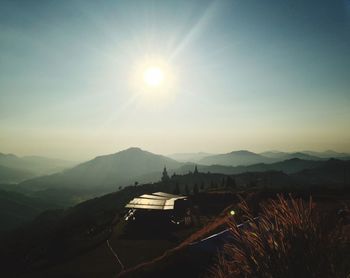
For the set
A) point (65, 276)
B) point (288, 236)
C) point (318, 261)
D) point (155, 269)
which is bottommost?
point (65, 276)

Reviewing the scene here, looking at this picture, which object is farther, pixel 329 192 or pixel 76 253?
pixel 329 192

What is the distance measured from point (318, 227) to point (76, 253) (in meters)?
29.6

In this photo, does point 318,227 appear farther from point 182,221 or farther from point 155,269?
point 182,221

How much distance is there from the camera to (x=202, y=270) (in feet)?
55.3

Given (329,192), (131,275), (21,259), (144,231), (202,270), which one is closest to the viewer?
(202,270)

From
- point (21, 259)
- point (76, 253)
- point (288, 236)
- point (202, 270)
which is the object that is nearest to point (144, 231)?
point (76, 253)

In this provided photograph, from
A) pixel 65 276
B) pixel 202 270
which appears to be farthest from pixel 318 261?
pixel 65 276

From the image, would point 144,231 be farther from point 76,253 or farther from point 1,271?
point 1,271

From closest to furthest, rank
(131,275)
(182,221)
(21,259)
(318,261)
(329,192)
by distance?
(318,261), (131,275), (21,259), (182,221), (329,192)

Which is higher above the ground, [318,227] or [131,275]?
[318,227]

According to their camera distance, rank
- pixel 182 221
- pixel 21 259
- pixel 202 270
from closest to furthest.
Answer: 1. pixel 202 270
2. pixel 21 259
3. pixel 182 221

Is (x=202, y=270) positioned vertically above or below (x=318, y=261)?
below

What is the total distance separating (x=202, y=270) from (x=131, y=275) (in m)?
5.11

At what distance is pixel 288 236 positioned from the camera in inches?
189
